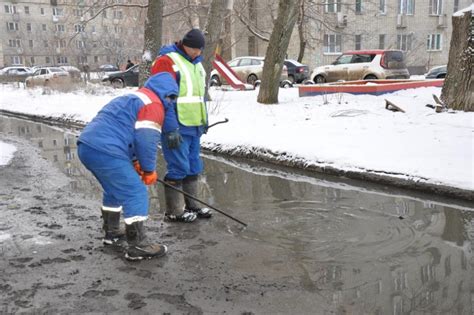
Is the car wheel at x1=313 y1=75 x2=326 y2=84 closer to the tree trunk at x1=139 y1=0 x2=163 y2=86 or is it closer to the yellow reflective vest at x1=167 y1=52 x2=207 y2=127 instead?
the tree trunk at x1=139 y1=0 x2=163 y2=86

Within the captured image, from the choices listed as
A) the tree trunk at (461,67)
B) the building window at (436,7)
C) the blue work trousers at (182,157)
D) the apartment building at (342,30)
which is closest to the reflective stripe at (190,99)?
the blue work trousers at (182,157)

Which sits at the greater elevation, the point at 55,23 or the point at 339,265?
the point at 55,23

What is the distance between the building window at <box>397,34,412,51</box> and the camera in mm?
39188

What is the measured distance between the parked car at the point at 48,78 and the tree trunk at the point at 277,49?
475 inches

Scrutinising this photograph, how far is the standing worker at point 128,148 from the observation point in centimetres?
384

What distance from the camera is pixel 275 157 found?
7.95 metres

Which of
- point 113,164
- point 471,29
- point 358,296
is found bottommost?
point 358,296

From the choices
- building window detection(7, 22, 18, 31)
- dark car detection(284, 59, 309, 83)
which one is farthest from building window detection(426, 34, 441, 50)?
building window detection(7, 22, 18, 31)

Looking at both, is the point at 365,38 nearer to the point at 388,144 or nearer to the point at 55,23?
the point at 388,144

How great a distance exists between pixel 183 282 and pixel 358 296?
129 cm

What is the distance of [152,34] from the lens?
44.4ft

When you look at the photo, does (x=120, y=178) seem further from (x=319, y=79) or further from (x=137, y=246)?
(x=319, y=79)

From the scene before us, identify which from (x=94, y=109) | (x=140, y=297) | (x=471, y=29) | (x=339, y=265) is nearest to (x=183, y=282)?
(x=140, y=297)

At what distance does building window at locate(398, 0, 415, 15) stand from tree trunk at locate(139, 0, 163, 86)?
30.1 metres
